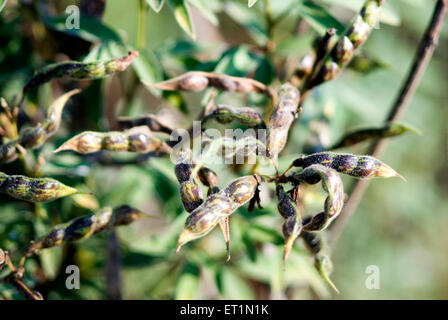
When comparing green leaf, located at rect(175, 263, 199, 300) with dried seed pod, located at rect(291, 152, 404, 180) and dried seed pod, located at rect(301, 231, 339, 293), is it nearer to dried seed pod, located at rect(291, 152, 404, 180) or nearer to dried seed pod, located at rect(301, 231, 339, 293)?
dried seed pod, located at rect(301, 231, 339, 293)

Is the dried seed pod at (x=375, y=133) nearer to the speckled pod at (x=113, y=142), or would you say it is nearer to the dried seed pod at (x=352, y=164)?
the dried seed pod at (x=352, y=164)

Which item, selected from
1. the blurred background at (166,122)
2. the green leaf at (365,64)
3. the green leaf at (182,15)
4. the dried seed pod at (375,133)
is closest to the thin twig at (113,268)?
the blurred background at (166,122)

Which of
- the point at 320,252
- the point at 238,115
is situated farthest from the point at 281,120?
the point at 320,252

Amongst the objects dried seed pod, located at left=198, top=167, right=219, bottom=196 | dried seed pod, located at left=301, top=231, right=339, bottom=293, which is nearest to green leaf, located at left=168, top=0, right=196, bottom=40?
dried seed pod, located at left=198, top=167, right=219, bottom=196

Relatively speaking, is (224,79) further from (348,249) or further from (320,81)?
(348,249)

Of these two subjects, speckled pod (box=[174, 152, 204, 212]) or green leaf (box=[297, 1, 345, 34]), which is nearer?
speckled pod (box=[174, 152, 204, 212])
